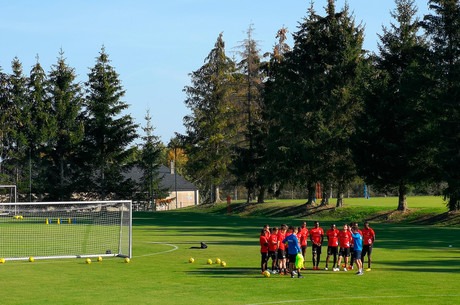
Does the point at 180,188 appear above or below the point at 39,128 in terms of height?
below

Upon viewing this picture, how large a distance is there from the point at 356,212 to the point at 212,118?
108 ft

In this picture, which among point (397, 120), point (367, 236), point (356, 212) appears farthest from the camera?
point (356, 212)

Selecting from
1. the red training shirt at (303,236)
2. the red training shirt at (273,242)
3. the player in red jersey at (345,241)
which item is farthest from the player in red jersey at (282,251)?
the player in red jersey at (345,241)

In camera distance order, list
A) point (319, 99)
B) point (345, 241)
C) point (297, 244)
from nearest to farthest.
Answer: point (297, 244), point (345, 241), point (319, 99)

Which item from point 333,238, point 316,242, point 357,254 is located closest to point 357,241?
point 357,254

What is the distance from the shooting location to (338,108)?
61.3 metres

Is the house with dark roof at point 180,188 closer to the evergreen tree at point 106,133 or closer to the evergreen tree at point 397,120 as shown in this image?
the evergreen tree at point 106,133

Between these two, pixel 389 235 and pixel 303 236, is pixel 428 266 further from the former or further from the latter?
pixel 389 235

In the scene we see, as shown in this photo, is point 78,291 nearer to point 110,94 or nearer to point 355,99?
Result: point 355,99

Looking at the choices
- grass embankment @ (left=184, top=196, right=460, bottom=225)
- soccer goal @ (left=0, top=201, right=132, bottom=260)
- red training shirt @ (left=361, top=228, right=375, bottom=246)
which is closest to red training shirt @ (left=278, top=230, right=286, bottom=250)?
red training shirt @ (left=361, top=228, right=375, bottom=246)

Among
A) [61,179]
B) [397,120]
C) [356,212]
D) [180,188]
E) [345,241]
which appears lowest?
[356,212]

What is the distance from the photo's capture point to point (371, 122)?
172 feet

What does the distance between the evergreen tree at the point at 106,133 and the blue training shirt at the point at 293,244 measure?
6329 centimetres

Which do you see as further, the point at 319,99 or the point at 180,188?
the point at 180,188
